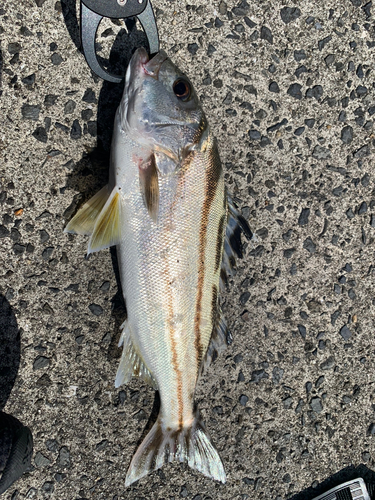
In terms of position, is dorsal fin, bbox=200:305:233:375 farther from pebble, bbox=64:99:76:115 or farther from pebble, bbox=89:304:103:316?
pebble, bbox=64:99:76:115

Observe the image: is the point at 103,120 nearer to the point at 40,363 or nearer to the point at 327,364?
the point at 40,363

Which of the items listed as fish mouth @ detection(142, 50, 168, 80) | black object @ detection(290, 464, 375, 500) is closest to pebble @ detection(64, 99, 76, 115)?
fish mouth @ detection(142, 50, 168, 80)

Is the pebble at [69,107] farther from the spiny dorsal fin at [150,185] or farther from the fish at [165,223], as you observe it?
the spiny dorsal fin at [150,185]

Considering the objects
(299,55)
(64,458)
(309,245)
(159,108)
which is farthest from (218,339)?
(299,55)

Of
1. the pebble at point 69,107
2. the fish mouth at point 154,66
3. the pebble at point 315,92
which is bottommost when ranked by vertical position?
the pebble at point 315,92

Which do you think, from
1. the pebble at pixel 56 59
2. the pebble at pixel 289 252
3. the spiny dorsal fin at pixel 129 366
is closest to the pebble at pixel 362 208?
the pebble at pixel 289 252

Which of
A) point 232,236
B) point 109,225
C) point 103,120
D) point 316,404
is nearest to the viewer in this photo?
point 109,225

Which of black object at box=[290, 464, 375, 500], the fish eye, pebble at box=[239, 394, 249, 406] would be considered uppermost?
the fish eye
